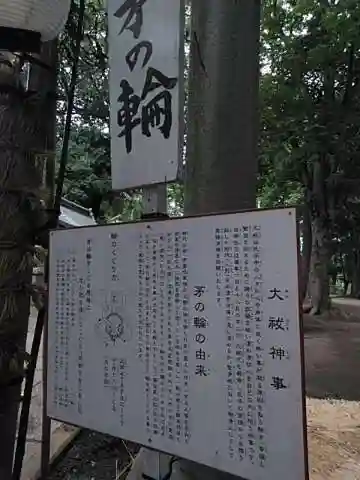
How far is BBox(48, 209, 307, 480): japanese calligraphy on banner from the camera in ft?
5.10

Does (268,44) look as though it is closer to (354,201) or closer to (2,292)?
(354,201)

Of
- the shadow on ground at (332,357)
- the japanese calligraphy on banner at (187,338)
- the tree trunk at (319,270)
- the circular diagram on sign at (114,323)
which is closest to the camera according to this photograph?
the japanese calligraphy on banner at (187,338)

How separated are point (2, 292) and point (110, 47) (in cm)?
122

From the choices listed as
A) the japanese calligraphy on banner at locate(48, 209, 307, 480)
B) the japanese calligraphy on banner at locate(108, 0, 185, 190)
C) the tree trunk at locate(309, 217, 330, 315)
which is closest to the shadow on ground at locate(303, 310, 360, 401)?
the tree trunk at locate(309, 217, 330, 315)

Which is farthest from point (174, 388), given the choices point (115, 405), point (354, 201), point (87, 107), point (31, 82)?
point (354, 201)

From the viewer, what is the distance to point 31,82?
2064 mm

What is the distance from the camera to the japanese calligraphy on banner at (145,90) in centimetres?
201

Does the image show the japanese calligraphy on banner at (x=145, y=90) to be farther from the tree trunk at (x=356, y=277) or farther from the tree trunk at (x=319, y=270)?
the tree trunk at (x=356, y=277)

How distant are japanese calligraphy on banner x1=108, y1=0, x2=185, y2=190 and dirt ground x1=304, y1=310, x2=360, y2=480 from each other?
2.18 meters

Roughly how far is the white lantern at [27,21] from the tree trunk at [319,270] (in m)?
11.9

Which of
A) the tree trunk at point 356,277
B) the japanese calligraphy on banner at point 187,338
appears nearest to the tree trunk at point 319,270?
the tree trunk at point 356,277

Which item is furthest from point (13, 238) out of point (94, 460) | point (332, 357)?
point (332, 357)

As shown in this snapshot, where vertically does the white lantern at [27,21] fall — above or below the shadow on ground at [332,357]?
above

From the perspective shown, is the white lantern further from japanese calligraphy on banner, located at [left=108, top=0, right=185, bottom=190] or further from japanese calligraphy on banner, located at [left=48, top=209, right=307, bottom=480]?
japanese calligraphy on banner, located at [left=48, top=209, right=307, bottom=480]
